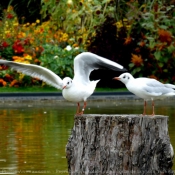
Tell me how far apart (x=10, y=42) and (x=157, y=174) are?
61.6ft

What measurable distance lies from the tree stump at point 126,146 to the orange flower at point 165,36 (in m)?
16.9

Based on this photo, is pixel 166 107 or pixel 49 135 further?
pixel 166 107

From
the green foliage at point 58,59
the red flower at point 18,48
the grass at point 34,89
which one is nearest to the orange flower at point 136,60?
the grass at point 34,89

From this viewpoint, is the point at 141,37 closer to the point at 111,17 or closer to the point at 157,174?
the point at 111,17

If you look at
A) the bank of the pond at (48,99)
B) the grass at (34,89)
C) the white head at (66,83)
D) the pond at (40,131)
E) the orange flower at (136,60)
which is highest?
the orange flower at (136,60)

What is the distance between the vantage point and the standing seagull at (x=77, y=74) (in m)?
10.2

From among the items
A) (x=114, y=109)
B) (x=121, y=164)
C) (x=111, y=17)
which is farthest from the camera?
(x=111, y=17)

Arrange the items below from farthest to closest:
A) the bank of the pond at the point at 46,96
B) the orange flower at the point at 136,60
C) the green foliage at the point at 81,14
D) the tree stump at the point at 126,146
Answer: the green foliage at the point at 81,14
the orange flower at the point at 136,60
the bank of the pond at the point at 46,96
the tree stump at the point at 126,146

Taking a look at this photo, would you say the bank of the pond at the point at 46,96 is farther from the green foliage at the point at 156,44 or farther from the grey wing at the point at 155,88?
the grey wing at the point at 155,88

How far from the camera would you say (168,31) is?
84.3 ft

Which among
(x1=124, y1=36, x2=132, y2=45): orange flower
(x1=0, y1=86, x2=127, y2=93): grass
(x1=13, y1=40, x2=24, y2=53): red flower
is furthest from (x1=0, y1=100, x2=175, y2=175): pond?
(x1=13, y1=40, x2=24, y2=53): red flower

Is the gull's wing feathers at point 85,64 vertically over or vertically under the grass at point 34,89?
over

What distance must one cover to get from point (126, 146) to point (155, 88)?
2.06m

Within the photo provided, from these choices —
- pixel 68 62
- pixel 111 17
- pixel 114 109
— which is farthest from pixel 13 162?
pixel 111 17
